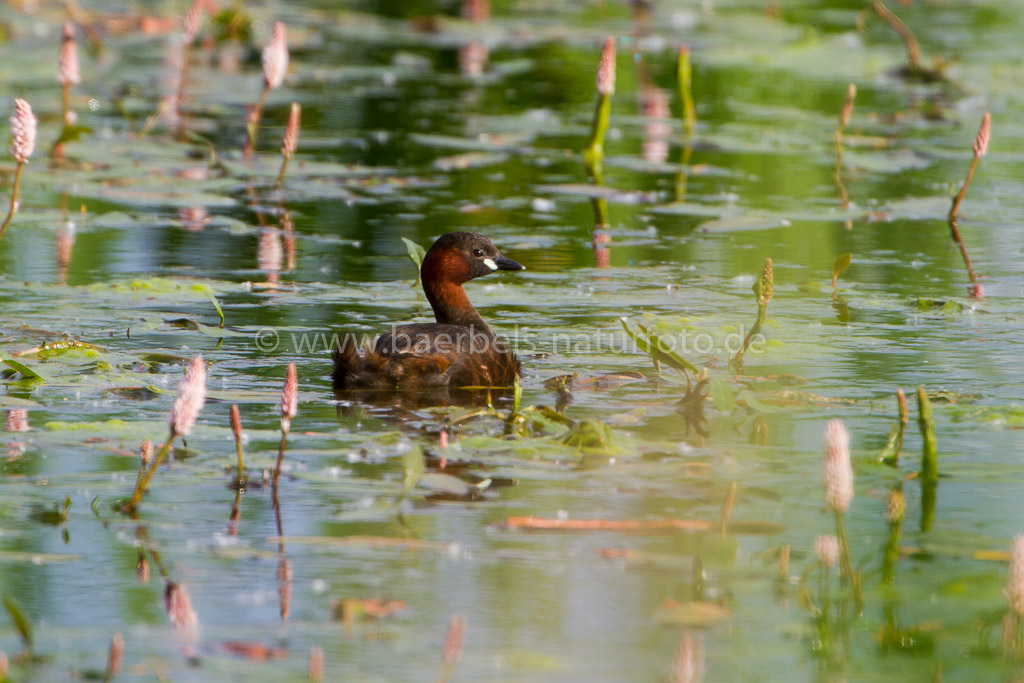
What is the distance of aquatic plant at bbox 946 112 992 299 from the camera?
338 inches

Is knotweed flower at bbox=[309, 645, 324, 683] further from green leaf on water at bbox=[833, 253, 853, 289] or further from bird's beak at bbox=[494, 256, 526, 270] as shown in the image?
green leaf on water at bbox=[833, 253, 853, 289]

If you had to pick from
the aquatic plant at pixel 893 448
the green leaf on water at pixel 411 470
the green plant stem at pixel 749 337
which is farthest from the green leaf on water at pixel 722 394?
the green leaf on water at pixel 411 470

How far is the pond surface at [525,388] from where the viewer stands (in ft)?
13.0

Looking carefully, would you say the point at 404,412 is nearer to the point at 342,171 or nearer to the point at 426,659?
the point at 426,659

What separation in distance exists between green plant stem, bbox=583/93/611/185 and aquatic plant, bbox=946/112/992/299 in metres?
2.69

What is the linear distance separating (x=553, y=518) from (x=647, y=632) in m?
0.92

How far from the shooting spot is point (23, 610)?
3.99 meters

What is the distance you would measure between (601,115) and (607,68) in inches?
49.2

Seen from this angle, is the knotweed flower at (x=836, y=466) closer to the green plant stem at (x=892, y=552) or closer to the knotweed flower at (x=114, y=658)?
the green plant stem at (x=892, y=552)

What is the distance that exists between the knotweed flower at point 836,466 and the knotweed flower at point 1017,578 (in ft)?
1.45

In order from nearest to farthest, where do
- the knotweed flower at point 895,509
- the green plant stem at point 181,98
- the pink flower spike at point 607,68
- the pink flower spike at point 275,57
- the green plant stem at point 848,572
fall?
the green plant stem at point 848,572 → the knotweed flower at point 895,509 → the pink flower spike at point 275,57 → the pink flower spike at point 607,68 → the green plant stem at point 181,98

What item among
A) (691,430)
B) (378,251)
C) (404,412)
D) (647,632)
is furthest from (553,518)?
(378,251)
